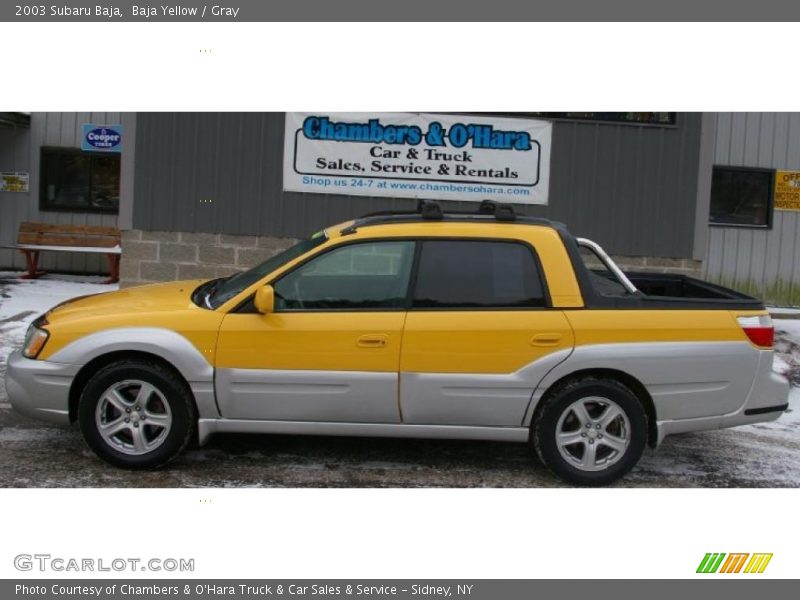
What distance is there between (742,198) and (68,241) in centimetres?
1057

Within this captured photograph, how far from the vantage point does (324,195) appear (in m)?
9.77

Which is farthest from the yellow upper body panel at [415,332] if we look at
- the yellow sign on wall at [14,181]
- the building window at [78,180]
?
the yellow sign on wall at [14,181]

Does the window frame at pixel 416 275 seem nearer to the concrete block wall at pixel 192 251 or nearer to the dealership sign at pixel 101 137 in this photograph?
the concrete block wall at pixel 192 251

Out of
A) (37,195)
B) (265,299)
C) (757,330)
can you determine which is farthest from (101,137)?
(757,330)

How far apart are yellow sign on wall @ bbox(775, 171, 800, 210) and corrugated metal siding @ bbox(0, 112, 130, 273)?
34.0 feet

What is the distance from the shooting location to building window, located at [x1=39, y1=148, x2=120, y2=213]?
13945 millimetres

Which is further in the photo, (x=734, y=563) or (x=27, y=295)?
(x=27, y=295)

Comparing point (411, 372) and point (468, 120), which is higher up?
point (468, 120)

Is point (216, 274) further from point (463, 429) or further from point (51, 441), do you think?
point (463, 429)

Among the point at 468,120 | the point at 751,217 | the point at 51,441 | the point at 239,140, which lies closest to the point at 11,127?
the point at 239,140

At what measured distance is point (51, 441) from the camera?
5.90 metres

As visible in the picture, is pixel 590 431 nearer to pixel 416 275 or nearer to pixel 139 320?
pixel 416 275

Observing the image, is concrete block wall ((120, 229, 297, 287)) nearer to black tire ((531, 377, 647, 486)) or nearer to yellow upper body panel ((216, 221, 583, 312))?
yellow upper body panel ((216, 221, 583, 312))

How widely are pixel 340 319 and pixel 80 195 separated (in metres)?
10.5
